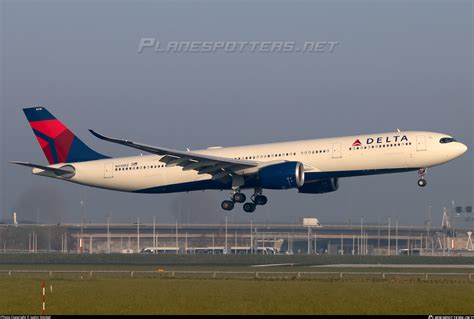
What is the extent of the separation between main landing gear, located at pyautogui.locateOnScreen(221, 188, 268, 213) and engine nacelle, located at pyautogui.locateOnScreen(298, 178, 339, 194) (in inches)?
116

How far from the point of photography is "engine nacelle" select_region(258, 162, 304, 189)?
6303 cm

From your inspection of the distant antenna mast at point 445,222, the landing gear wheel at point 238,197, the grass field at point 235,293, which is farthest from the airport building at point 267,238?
the grass field at point 235,293

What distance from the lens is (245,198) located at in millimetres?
68438

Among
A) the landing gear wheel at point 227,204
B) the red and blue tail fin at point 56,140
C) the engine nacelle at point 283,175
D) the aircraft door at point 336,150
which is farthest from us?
the red and blue tail fin at point 56,140

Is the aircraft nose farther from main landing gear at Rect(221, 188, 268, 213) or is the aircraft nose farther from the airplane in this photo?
main landing gear at Rect(221, 188, 268, 213)

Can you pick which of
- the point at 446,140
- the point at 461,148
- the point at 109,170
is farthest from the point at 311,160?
the point at 109,170

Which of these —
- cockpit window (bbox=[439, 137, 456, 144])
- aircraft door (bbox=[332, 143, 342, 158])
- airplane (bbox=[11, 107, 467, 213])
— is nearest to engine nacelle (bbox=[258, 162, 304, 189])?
airplane (bbox=[11, 107, 467, 213])

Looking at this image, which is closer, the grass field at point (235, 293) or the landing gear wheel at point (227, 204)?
the grass field at point (235, 293)

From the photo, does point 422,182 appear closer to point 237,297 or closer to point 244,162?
point 244,162

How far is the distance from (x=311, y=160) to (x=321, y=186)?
491 centimetres

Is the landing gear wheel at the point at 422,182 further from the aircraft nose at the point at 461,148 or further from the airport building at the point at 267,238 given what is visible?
the airport building at the point at 267,238

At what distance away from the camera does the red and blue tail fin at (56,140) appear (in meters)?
72.4

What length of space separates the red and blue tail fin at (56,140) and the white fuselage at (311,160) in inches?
37.1

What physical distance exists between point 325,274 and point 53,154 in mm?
26965
